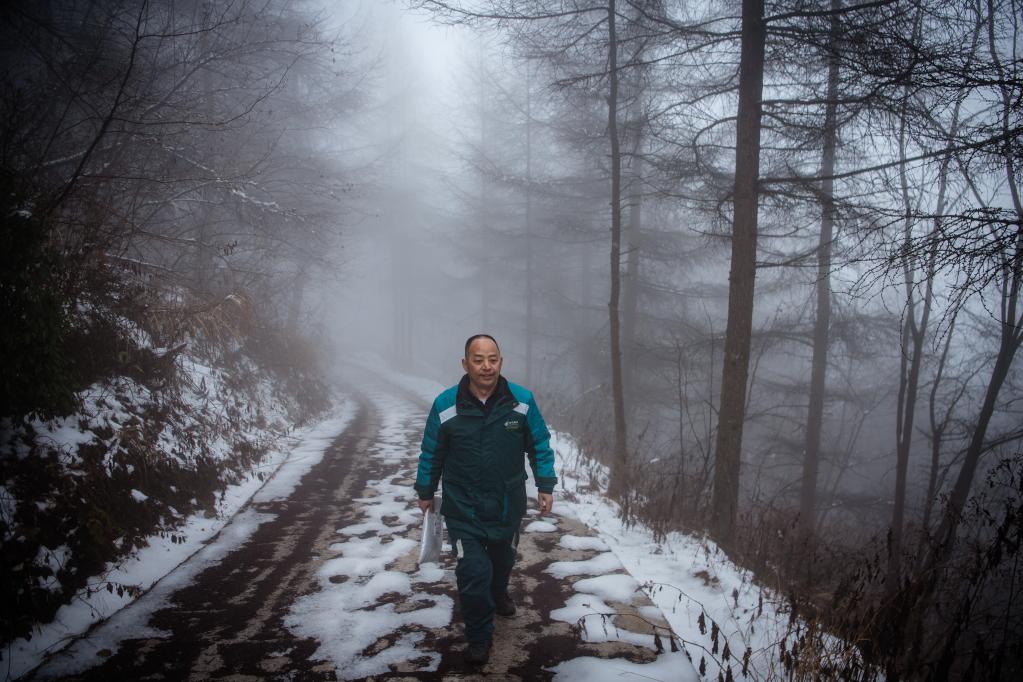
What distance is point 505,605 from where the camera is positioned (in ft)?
11.6

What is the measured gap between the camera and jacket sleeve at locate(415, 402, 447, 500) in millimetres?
3380

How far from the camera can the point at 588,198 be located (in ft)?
45.8

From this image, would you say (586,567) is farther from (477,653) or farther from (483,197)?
(483,197)

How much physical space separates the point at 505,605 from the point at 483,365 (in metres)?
1.72

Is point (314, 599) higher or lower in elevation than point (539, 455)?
lower

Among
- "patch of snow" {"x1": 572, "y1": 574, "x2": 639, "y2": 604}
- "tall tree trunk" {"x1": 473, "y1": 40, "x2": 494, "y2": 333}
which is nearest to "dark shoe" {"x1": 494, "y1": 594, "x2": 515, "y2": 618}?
"patch of snow" {"x1": 572, "y1": 574, "x2": 639, "y2": 604}

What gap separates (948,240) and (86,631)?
5951mm

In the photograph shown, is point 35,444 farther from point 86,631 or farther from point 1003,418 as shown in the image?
point 1003,418

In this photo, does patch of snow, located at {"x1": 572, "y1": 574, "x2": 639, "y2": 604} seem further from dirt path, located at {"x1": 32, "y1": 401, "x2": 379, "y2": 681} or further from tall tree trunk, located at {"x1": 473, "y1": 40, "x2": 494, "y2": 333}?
tall tree trunk, located at {"x1": 473, "y1": 40, "x2": 494, "y2": 333}

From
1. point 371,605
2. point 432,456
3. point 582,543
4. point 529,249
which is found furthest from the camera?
point 529,249

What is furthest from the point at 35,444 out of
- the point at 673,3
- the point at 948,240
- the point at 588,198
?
the point at 588,198

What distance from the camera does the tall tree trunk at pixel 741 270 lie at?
5.58 m

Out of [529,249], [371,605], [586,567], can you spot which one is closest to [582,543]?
[586,567]

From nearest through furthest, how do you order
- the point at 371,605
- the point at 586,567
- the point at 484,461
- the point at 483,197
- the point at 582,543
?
the point at 484,461 → the point at 371,605 → the point at 586,567 → the point at 582,543 → the point at 483,197
